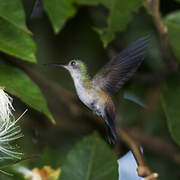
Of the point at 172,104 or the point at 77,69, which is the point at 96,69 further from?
the point at 77,69

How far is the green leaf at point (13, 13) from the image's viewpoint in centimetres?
125

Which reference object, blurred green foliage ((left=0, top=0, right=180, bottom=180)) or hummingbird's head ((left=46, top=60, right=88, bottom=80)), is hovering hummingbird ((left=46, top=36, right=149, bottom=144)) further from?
blurred green foliage ((left=0, top=0, right=180, bottom=180))

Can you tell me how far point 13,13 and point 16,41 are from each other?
0.25ft

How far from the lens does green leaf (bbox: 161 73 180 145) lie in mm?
1592

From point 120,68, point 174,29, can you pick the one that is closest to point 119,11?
point 174,29

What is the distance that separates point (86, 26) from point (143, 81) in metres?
0.34

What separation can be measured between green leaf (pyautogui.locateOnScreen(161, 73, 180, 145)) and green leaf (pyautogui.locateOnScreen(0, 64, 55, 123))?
1.74 ft

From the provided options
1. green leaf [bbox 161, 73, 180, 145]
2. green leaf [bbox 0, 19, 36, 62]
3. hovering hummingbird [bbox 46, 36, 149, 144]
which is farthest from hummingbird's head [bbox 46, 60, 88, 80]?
green leaf [bbox 161, 73, 180, 145]

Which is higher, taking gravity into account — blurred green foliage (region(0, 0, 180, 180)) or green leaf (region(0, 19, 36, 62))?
green leaf (region(0, 19, 36, 62))

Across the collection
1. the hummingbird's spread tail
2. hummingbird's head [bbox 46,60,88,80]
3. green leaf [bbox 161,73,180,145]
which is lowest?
green leaf [bbox 161,73,180,145]

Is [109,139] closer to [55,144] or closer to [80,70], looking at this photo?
[80,70]

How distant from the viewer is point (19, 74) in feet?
4.35

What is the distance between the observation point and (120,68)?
4.57 feet

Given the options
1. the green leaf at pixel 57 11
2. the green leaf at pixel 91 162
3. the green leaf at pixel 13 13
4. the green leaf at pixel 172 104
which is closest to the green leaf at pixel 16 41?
the green leaf at pixel 13 13
